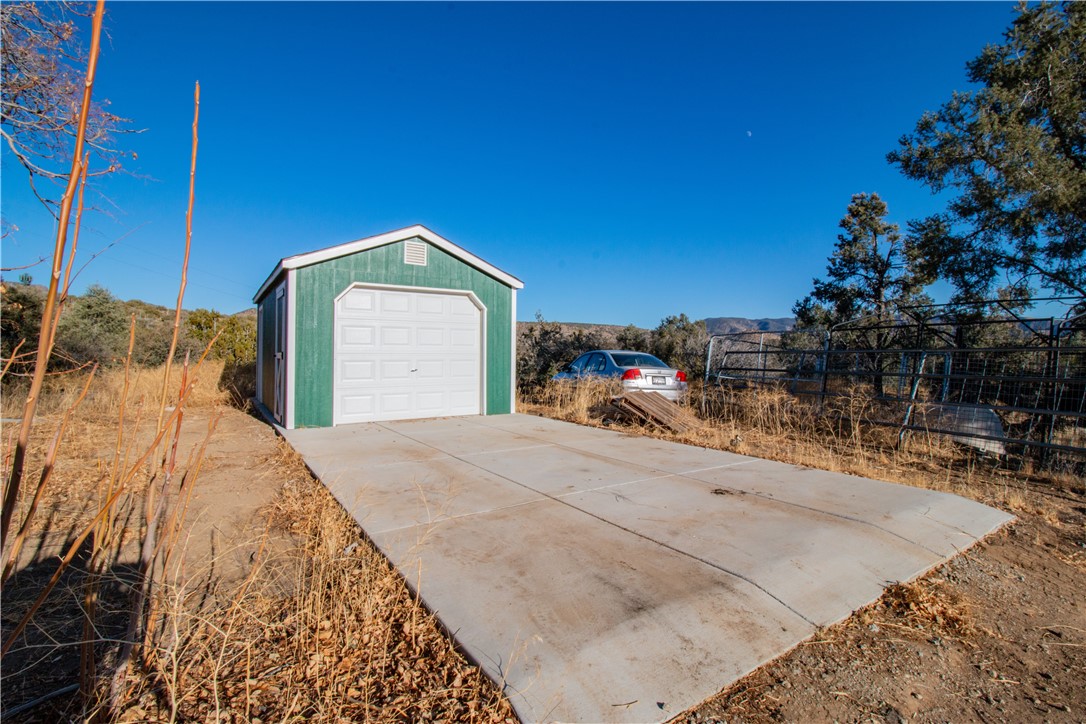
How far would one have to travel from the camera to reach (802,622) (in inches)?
104

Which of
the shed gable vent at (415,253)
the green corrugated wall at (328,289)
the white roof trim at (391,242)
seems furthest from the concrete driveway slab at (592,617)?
the shed gable vent at (415,253)

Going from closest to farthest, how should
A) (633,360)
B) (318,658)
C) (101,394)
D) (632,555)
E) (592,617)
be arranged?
(318,658)
(592,617)
(632,555)
(101,394)
(633,360)

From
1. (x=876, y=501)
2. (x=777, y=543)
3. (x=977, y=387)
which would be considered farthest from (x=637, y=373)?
(x=777, y=543)

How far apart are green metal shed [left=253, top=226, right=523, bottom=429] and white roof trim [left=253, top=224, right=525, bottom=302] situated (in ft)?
0.05

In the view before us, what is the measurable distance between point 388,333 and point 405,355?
1.52 ft

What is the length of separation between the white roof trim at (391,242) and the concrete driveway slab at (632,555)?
3.25 metres

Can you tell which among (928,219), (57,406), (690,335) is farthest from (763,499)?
(690,335)

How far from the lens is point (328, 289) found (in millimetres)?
8125

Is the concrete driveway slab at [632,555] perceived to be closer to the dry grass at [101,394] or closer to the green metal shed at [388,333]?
the green metal shed at [388,333]

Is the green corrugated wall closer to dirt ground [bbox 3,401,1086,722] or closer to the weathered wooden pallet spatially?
the weathered wooden pallet

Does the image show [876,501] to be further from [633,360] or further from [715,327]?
[715,327]

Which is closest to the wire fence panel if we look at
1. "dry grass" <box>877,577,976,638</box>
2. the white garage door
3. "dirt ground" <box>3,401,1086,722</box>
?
"dirt ground" <box>3,401,1086,722</box>

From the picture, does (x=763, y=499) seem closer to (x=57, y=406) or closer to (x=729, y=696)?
(x=729, y=696)

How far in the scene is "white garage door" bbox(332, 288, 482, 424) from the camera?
837 centimetres
